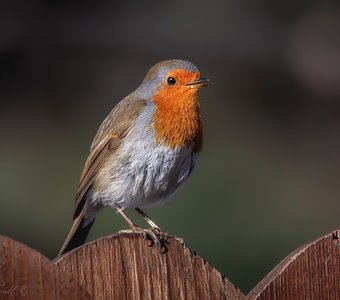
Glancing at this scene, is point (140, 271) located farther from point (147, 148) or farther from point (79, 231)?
point (79, 231)

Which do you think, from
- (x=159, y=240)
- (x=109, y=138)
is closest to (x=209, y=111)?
(x=109, y=138)

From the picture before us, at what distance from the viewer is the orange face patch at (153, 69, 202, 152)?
157 inches

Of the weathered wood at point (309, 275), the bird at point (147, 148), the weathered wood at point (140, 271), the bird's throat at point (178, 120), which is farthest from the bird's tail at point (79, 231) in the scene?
the weathered wood at point (309, 275)

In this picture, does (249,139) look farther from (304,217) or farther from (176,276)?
(176,276)

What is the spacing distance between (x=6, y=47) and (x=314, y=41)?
3014 mm

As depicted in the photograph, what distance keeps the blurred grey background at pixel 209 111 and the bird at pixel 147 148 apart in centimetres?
117

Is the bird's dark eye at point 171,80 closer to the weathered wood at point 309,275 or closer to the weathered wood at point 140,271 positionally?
the weathered wood at point 140,271

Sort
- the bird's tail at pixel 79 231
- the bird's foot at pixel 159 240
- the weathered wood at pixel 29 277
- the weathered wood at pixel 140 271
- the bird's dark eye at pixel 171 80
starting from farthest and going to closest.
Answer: the bird's dark eye at pixel 171 80
the bird's tail at pixel 79 231
the bird's foot at pixel 159 240
the weathered wood at pixel 140 271
the weathered wood at pixel 29 277

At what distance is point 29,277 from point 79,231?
186 centimetres

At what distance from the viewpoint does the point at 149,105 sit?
415cm

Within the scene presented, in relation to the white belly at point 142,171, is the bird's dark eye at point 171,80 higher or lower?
higher

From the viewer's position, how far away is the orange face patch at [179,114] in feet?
13.1

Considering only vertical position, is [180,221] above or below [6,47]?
below

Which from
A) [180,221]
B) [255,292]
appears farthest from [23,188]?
[255,292]
